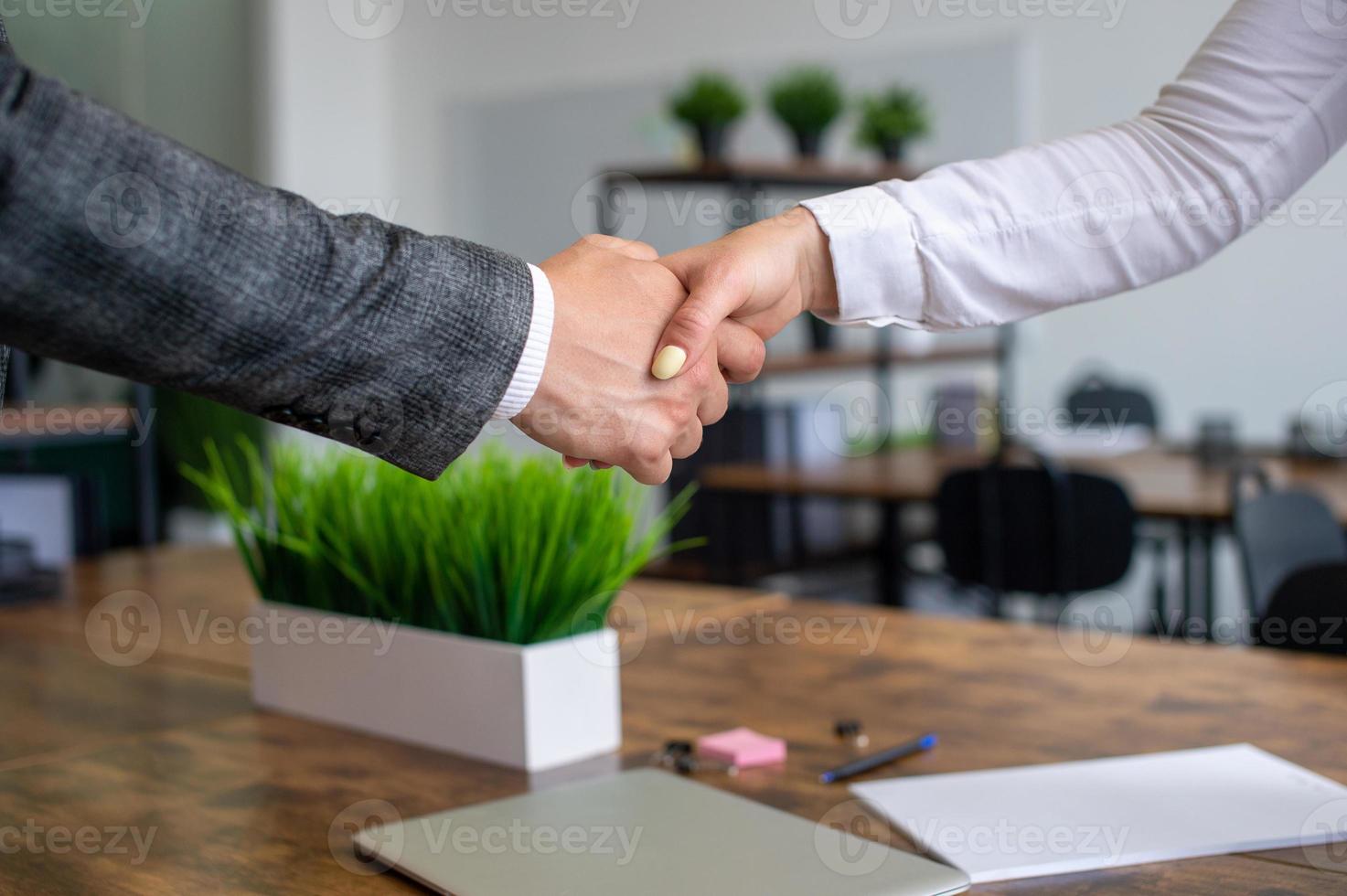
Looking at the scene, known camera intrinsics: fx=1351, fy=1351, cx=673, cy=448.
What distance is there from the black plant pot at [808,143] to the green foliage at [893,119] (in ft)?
0.55

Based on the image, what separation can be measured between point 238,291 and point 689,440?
51cm

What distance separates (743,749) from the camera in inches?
40.8

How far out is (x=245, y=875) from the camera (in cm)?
83

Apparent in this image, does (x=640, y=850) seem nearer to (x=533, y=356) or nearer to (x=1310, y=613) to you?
(x=533, y=356)

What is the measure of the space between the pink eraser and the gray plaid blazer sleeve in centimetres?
31

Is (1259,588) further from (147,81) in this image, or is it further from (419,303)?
(147,81)

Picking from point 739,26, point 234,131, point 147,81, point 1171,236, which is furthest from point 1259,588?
point 147,81

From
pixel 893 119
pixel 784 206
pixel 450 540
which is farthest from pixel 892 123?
pixel 450 540

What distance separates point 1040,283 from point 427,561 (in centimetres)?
60

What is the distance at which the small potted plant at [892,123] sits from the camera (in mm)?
3898

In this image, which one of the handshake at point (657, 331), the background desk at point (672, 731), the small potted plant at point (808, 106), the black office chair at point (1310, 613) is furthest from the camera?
the small potted plant at point (808, 106)

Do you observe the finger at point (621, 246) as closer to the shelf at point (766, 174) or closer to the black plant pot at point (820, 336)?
the shelf at point (766, 174)

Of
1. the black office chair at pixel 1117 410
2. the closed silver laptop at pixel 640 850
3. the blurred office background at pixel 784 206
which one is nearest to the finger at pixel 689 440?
the closed silver laptop at pixel 640 850

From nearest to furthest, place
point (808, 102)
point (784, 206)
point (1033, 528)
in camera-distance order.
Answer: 1. point (1033, 528)
2. point (808, 102)
3. point (784, 206)
